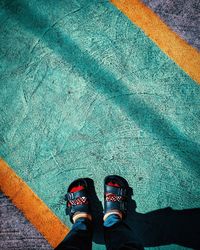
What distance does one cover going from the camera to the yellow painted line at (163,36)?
2.47 metres

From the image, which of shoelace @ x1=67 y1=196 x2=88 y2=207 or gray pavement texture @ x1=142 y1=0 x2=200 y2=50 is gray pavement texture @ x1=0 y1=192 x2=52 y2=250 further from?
gray pavement texture @ x1=142 y1=0 x2=200 y2=50

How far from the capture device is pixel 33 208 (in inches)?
100

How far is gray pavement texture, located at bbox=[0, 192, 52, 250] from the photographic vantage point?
8.28 feet

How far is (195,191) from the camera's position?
2.41m

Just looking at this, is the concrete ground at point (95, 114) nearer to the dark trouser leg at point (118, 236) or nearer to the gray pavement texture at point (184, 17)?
the gray pavement texture at point (184, 17)

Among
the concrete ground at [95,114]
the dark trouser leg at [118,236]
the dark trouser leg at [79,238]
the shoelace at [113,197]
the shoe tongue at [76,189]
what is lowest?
the dark trouser leg at [118,236]

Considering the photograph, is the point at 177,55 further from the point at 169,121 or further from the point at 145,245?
the point at 145,245

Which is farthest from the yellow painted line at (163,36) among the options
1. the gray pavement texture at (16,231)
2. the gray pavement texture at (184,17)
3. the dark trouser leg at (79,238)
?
the gray pavement texture at (16,231)

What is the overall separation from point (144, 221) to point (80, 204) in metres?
0.64

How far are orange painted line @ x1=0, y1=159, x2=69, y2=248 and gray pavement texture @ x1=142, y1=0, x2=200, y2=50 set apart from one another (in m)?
2.17

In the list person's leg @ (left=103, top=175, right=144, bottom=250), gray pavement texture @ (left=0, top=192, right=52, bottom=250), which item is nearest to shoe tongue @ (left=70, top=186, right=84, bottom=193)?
person's leg @ (left=103, top=175, right=144, bottom=250)

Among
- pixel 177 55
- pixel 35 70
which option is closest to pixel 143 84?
pixel 177 55

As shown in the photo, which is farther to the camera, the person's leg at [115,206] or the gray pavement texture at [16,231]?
the gray pavement texture at [16,231]

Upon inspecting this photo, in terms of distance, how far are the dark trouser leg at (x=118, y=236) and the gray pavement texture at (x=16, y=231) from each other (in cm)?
69
